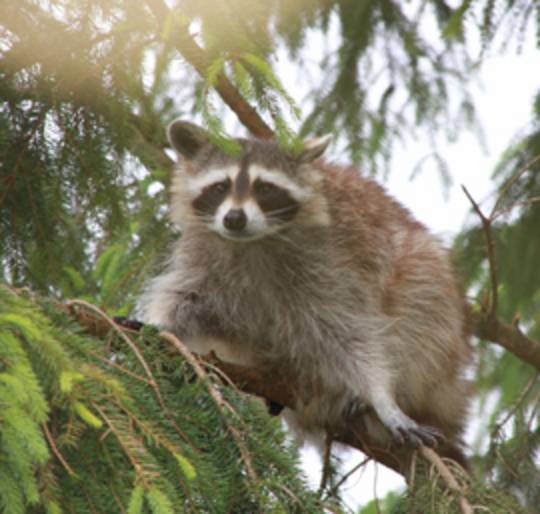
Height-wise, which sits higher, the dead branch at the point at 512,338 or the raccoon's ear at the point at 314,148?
the raccoon's ear at the point at 314,148

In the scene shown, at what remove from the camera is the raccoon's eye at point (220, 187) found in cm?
378

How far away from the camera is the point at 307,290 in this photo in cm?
384

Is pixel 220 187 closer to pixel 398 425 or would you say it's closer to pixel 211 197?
pixel 211 197

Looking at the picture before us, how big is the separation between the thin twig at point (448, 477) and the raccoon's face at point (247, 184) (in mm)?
1178

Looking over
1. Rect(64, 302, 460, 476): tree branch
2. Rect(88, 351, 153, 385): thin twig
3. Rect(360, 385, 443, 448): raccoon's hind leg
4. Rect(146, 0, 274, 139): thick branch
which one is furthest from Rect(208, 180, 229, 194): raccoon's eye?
Rect(88, 351, 153, 385): thin twig

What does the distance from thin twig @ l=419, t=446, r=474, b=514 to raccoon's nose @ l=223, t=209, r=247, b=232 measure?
3.67 feet

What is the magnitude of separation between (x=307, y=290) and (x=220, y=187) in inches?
21.5

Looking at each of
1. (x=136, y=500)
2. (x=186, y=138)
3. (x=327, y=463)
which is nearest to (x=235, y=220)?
(x=186, y=138)

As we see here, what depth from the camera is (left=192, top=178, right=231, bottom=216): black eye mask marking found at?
149 inches

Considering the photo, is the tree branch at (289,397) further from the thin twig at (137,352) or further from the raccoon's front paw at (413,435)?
the thin twig at (137,352)

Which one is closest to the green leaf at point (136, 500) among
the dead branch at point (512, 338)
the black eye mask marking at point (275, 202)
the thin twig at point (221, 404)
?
the thin twig at point (221, 404)

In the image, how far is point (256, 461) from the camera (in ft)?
7.04

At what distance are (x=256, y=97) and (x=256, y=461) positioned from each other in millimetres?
1096

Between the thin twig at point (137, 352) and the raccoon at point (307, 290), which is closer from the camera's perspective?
the thin twig at point (137, 352)
